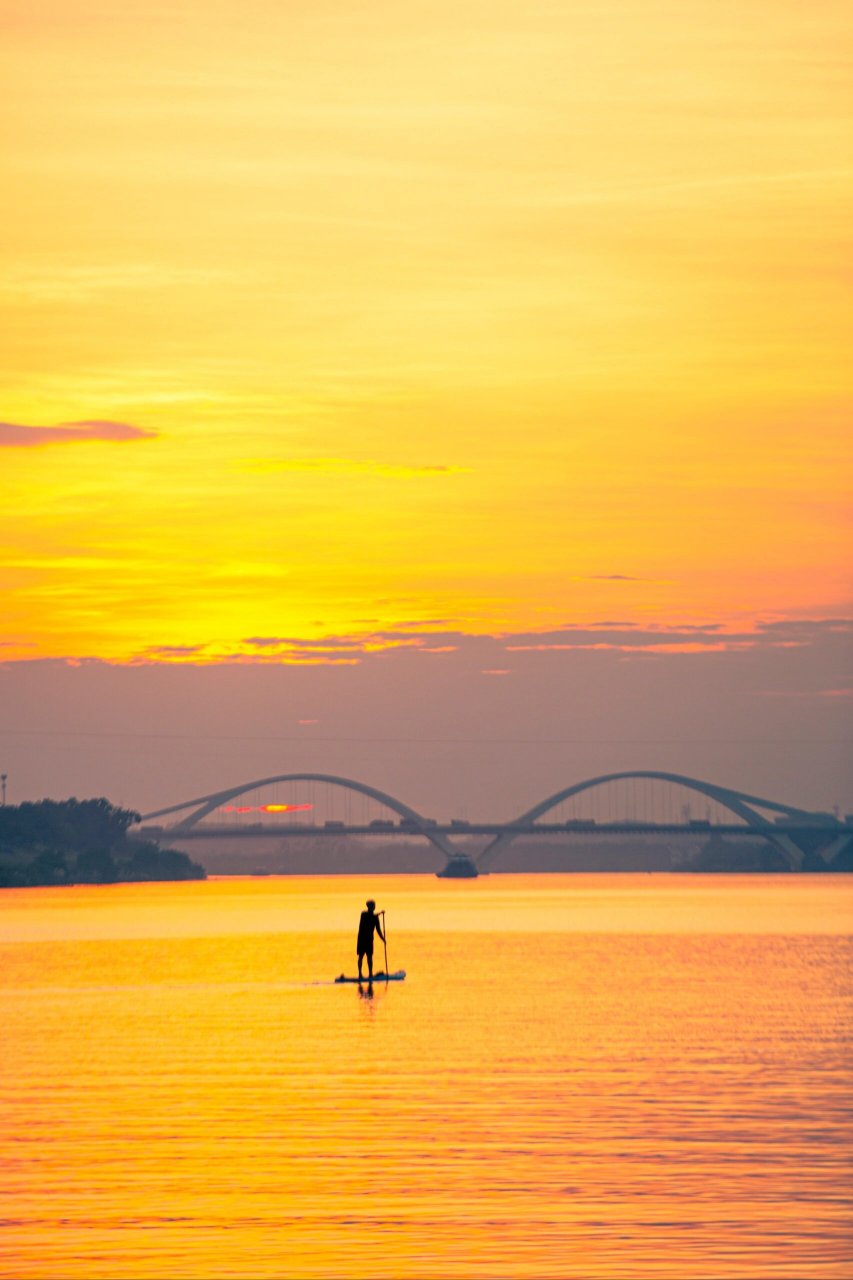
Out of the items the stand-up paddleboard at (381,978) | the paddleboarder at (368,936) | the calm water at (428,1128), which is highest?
the paddleboarder at (368,936)

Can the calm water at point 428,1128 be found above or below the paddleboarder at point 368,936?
below

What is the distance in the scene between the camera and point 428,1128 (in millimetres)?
24250

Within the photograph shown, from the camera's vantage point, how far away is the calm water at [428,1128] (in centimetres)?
1778

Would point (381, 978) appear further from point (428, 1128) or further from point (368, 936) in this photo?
point (428, 1128)

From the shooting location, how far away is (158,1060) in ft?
106

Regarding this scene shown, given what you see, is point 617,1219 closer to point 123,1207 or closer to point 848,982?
point 123,1207

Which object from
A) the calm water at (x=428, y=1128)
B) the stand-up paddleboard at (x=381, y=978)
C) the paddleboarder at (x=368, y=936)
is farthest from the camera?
the stand-up paddleboard at (x=381, y=978)

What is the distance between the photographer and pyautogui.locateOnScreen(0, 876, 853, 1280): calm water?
1778cm

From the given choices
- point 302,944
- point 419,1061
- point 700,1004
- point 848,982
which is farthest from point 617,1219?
point 302,944

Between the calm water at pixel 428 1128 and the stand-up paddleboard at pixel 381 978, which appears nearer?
the calm water at pixel 428 1128

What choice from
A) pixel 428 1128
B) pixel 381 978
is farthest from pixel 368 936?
pixel 428 1128

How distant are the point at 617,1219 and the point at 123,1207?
454cm

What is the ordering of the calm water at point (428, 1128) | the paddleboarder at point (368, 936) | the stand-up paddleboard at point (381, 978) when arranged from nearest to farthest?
1. the calm water at point (428, 1128)
2. the paddleboarder at point (368, 936)
3. the stand-up paddleboard at point (381, 978)

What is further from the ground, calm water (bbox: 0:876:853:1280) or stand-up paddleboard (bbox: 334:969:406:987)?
stand-up paddleboard (bbox: 334:969:406:987)
